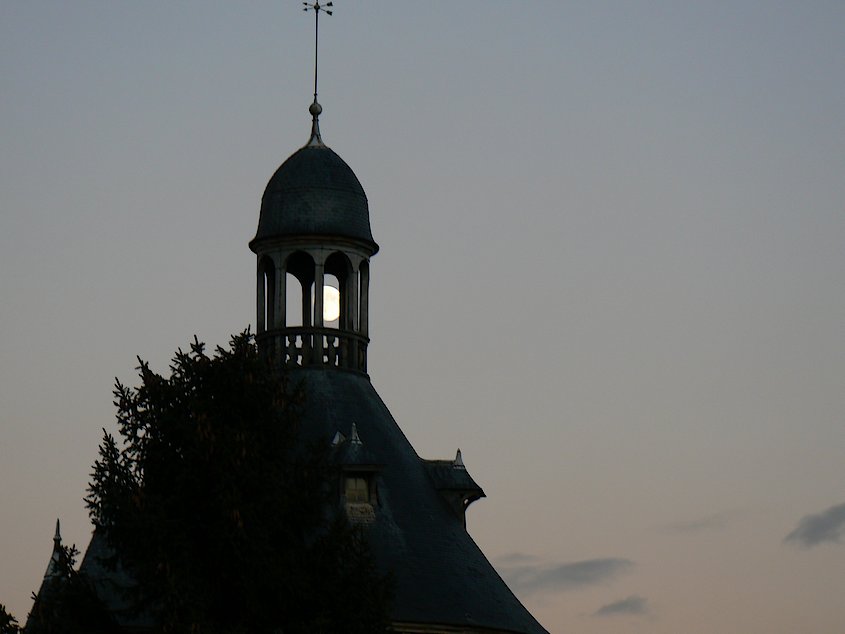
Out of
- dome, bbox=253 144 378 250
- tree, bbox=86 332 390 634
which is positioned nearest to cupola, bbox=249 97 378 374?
dome, bbox=253 144 378 250

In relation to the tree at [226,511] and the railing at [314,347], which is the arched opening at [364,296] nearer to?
the railing at [314,347]

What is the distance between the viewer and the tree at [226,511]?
44.5 m

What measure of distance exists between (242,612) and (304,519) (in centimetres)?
236

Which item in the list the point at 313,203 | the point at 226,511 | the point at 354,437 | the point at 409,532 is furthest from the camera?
the point at 313,203

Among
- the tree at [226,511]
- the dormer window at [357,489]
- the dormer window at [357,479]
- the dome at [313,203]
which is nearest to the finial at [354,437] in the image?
the dormer window at [357,479]

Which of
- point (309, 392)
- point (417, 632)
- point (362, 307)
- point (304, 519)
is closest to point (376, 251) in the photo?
point (362, 307)

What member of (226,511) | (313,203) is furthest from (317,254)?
(226,511)

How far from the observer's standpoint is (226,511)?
1756 inches

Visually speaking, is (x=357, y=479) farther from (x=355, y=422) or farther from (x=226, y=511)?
(x=226, y=511)

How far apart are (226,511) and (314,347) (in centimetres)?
1556

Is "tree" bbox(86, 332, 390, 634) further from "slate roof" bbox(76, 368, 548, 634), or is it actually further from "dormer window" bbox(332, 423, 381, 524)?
"dormer window" bbox(332, 423, 381, 524)

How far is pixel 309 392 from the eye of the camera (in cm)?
5812

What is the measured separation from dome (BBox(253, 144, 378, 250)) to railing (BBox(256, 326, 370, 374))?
2.54m

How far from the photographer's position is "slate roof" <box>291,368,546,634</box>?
178 ft
